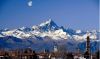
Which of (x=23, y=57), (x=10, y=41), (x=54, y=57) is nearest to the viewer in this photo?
(x=23, y=57)

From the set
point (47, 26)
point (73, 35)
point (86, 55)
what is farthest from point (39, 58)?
point (47, 26)

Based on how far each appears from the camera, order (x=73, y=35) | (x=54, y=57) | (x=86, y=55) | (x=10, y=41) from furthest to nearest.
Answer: (x=73, y=35) → (x=10, y=41) → (x=54, y=57) → (x=86, y=55)

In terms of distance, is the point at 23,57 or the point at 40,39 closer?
the point at 23,57

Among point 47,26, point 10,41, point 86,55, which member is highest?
point 47,26

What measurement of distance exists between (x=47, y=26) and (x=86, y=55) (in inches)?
3435

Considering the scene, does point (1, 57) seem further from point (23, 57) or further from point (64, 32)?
point (64, 32)

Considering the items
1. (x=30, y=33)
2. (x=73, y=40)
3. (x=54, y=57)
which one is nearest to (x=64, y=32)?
(x=30, y=33)

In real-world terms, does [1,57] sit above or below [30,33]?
below

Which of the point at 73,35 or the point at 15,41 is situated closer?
the point at 15,41

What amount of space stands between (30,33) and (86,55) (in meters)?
78.7

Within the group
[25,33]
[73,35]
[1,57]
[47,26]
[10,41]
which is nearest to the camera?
[1,57]

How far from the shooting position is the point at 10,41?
69625 mm

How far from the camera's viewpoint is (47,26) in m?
99.7

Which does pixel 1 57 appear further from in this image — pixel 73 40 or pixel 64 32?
pixel 64 32
